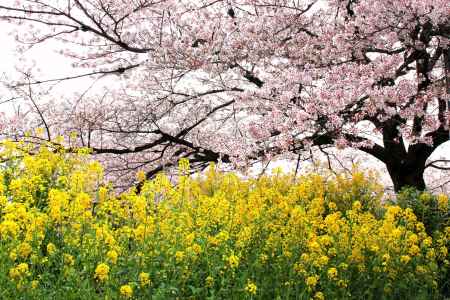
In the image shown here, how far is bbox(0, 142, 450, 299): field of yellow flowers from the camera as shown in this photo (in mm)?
5242

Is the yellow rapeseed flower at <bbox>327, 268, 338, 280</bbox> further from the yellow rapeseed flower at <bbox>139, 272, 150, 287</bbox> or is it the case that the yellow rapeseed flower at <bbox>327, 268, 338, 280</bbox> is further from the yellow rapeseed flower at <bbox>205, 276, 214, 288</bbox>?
the yellow rapeseed flower at <bbox>139, 272, 150, 287</bbox>

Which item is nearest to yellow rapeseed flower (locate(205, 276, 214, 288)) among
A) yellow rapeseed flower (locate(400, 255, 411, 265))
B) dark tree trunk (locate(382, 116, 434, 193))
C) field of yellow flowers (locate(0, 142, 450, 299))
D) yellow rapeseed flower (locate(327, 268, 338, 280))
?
field of yellow flowers (locate(0, 142, 450, 299))

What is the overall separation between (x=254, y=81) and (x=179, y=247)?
7.23 metres

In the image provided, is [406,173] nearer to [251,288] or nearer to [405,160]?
[405,160]

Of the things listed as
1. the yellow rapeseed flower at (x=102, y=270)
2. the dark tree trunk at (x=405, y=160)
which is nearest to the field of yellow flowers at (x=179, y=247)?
the yellow rapeseed flower at (x=102, y=270)

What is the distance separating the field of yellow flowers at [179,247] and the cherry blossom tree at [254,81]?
9.60 feet

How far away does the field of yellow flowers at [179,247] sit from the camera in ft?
17.2

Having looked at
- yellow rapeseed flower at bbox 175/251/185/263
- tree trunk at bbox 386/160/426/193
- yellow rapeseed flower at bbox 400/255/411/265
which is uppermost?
tree trunk at bbox 386/160/426/193

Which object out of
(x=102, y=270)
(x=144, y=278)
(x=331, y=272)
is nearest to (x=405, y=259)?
Result: (x=331, y=272)

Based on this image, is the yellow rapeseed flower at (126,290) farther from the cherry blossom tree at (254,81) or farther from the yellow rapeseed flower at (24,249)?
the cherry blossom tree at (254,81)

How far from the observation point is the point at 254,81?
12.6 m

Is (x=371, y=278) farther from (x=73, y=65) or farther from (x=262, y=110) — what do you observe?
(x=73, y=65)

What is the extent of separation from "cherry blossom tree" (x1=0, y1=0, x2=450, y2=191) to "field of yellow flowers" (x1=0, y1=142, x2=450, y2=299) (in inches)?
115

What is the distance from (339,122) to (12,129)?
19.9 feet
